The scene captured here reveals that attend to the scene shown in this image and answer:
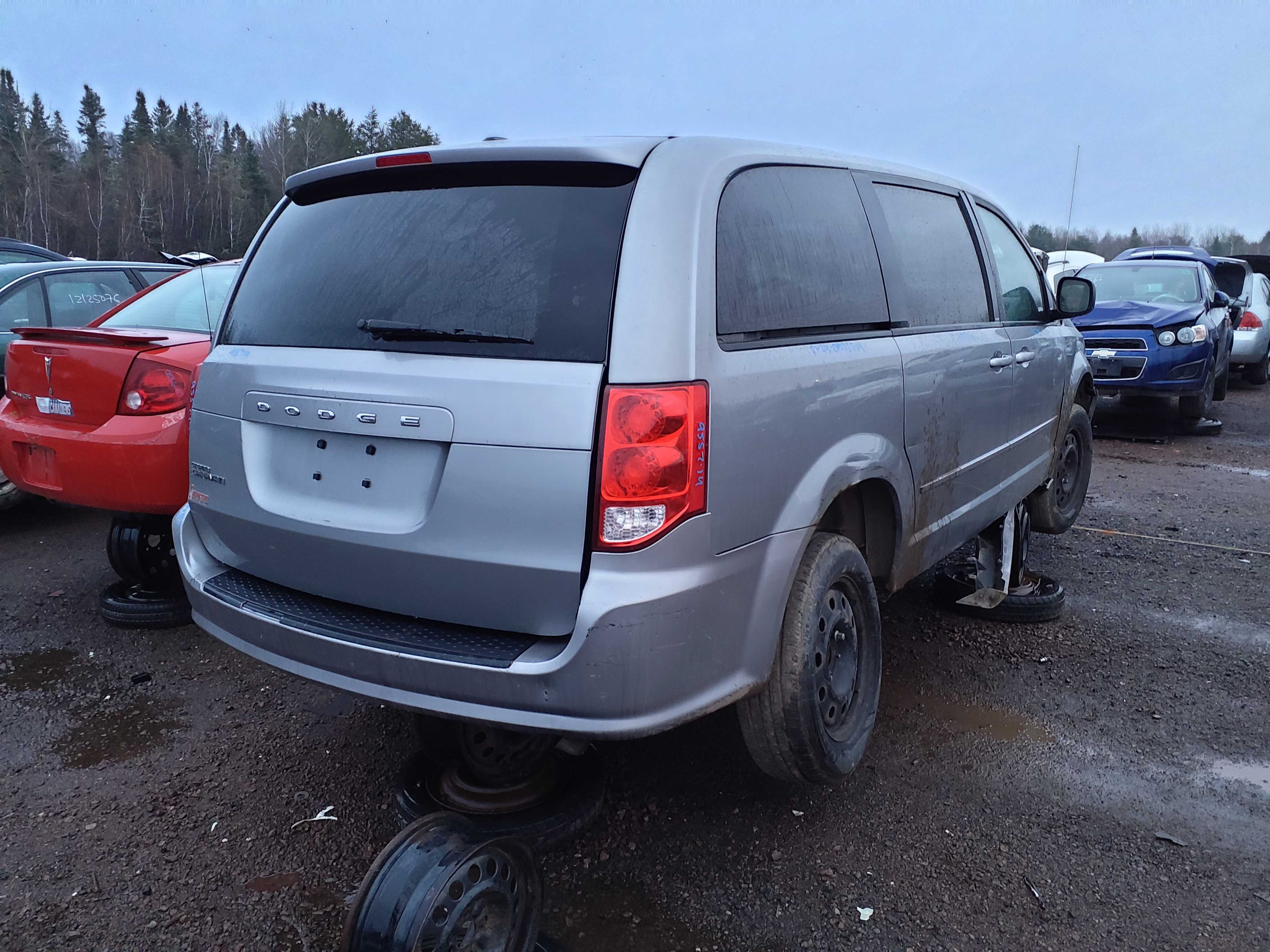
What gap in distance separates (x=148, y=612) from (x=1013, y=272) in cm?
442

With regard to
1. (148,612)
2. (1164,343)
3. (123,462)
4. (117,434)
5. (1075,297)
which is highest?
(1075,297)

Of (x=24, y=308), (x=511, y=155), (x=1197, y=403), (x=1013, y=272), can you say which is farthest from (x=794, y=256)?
(x=1197, y=403)

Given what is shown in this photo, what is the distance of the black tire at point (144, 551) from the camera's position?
4.11 metres

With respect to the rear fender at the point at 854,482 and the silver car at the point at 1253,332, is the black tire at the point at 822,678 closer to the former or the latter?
the rear fender at the point at 854,482

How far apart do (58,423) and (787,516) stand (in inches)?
142

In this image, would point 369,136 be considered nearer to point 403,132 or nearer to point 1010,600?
point 403,132

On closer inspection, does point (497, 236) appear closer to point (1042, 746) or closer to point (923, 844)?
point (923, 844)

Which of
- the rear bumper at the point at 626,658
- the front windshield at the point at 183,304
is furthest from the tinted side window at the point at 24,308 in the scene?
the rear bumper at the point at 626,658

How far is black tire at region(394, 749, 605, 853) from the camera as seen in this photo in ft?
8.22

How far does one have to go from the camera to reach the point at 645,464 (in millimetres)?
1945

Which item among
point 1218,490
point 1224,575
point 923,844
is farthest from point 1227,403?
point 923,844

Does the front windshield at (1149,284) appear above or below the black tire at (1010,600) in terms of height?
above

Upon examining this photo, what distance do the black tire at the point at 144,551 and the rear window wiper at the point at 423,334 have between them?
233 centimetres

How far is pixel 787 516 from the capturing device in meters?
2.30
